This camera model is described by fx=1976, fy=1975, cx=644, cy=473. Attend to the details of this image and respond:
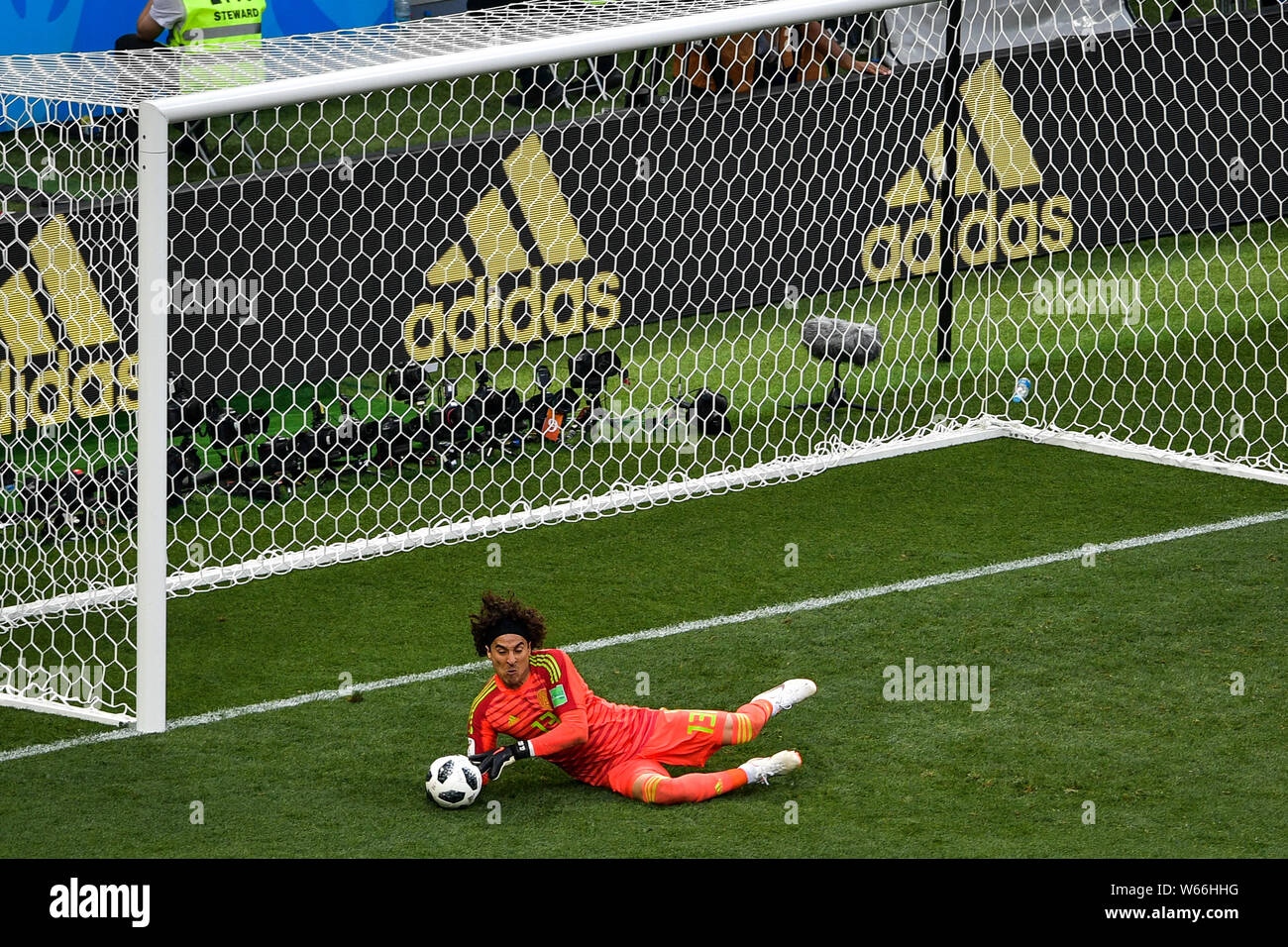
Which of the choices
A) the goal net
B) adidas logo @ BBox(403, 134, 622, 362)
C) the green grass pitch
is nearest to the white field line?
the green grass pitch

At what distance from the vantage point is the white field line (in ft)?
20.2

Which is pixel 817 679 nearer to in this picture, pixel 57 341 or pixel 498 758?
pixel 498 758

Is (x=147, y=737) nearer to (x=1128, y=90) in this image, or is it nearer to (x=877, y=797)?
(x=877, y=797)

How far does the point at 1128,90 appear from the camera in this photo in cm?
1045

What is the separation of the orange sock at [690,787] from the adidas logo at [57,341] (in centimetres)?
344

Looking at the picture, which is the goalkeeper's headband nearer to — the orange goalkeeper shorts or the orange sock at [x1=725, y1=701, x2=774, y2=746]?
the orange goalkeeper shorts

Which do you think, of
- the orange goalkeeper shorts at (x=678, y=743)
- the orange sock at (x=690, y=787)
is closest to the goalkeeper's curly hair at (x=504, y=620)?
the orange goalkeeper shorts at (x=678, y=743)

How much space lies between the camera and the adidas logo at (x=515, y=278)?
920cm

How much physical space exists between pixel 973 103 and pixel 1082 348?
4.54ft

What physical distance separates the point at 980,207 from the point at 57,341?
4.52 meters

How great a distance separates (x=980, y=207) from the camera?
990 centimetres

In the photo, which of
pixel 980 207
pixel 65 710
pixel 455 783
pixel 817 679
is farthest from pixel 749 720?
pixel 980 207

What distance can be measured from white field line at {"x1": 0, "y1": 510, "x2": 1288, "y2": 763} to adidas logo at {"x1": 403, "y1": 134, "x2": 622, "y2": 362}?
2.61m

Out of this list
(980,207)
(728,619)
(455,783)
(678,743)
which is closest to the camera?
(455,783)
